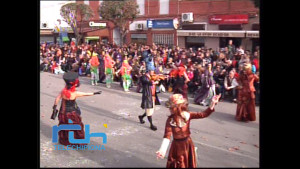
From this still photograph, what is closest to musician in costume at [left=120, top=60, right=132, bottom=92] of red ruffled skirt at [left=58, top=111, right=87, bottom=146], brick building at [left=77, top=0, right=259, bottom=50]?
brick building at [left=77, top=0, right=259, bottom=50]

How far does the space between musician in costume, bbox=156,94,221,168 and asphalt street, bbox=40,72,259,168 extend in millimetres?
302

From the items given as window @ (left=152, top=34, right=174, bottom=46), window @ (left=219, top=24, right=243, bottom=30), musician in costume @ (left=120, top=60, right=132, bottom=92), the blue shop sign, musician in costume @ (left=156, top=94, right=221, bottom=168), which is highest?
the blue shop sign

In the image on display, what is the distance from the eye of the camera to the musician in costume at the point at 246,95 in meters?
8.29

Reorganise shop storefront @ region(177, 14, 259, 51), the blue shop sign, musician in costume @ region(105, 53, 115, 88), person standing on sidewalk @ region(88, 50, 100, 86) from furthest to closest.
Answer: the blue shop sign < shop storefront @ region(177, 14, 259, 51) < person standing on sidewalk @ region(88, 50, 100, 86) < musician in costume @ region(105, 53, 115, 88)

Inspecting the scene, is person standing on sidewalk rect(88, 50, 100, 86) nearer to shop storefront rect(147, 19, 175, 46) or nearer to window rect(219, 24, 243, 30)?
shop storefront rect(147, 19, 175, 46)

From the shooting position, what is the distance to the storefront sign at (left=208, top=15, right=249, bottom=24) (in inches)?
666

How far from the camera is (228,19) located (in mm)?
17938

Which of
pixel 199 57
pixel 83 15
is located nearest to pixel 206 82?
pixel 199 57

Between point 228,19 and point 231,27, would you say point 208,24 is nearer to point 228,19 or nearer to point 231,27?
point 228,19

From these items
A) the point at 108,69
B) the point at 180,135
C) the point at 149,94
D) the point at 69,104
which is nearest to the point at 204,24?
the point at 108,69

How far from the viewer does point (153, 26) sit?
21.0 m

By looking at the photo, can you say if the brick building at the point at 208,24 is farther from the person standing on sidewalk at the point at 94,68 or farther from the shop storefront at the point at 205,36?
the person standing on sidewalk at the point at 94,68

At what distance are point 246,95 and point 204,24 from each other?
11.2 m
